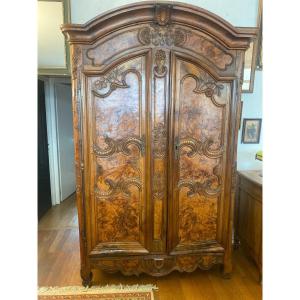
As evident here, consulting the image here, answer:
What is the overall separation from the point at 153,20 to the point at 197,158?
38.1 inches

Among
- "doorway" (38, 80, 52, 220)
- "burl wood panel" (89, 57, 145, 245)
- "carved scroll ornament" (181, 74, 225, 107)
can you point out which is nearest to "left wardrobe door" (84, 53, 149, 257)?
"burl wood panel" (89, 57, 145, 245)

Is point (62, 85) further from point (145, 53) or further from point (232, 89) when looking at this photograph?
point (232, 89)

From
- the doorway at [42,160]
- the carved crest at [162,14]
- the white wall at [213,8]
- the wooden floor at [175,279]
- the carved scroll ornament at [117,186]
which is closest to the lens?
the carved crest at [162,14]

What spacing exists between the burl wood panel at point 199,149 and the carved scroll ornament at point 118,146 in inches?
10.5

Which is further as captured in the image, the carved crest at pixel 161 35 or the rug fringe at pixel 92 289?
the rug fringe at pixel 92 289

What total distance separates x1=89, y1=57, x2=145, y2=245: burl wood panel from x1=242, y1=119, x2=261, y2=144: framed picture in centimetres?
120

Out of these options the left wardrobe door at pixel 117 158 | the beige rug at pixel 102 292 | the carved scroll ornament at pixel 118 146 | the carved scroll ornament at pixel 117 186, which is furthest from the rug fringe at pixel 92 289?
the carved scroll ornament at pixel 118 146

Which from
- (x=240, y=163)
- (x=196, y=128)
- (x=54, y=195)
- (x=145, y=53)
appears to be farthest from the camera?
(x=54, y=195)

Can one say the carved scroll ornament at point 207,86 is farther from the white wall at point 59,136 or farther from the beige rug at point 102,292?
the white wall at point 59,136

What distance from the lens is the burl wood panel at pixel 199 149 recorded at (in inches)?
64.2

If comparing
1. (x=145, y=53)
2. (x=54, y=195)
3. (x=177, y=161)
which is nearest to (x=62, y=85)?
(x=54, y=195)

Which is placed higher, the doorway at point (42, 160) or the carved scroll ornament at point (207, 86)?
the carved scroll ornament at point (207, 86)

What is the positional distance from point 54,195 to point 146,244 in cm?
227
